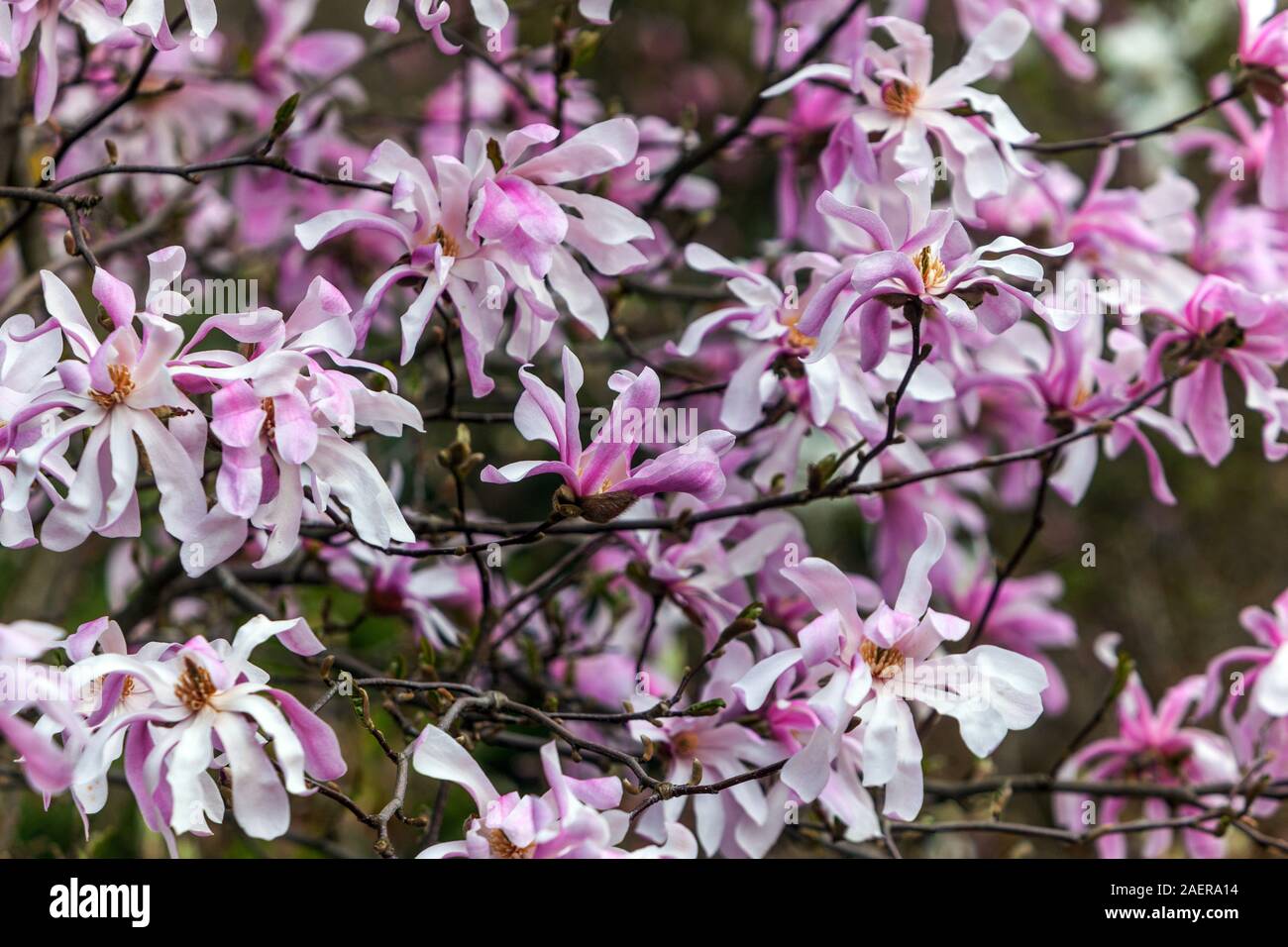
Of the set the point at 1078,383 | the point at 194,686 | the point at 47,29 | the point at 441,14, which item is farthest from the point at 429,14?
the point at 1078,383

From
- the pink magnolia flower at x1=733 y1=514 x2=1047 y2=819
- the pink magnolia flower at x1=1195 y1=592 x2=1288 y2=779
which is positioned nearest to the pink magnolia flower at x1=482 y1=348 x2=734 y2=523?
the pink magnolia flower at x1=733 y1=514 x2=1047 y2=819

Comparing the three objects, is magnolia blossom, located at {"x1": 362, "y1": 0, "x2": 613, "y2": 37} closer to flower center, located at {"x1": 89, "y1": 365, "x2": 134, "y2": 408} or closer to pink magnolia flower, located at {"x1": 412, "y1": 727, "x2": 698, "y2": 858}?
flower center, located at {"x1": 89, "y1": 365, "x2": 134, "y2": 408}

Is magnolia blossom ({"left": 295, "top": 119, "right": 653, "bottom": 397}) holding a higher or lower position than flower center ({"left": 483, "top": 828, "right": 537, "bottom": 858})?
higher

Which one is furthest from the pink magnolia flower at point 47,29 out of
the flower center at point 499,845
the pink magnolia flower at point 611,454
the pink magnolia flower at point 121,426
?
the flower center at point 499,845

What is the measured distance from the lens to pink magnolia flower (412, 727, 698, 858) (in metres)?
0.81

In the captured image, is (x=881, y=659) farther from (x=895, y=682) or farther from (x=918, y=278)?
(x=918, y=278)

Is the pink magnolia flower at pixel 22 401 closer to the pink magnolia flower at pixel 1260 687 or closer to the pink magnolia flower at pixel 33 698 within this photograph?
the pink magnolia flower at pixel 33 698

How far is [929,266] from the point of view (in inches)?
37.7

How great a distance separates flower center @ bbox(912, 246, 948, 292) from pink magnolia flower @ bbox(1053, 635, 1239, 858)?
0.60 m

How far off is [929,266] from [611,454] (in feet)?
0.90

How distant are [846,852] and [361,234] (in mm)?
968

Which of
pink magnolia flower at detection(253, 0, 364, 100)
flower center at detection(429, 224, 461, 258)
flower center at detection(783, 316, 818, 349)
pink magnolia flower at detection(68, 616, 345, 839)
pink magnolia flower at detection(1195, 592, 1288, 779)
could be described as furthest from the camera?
pink magnolia flower at detection(253, 0, 364, 100)

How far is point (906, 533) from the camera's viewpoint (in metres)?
1.40
